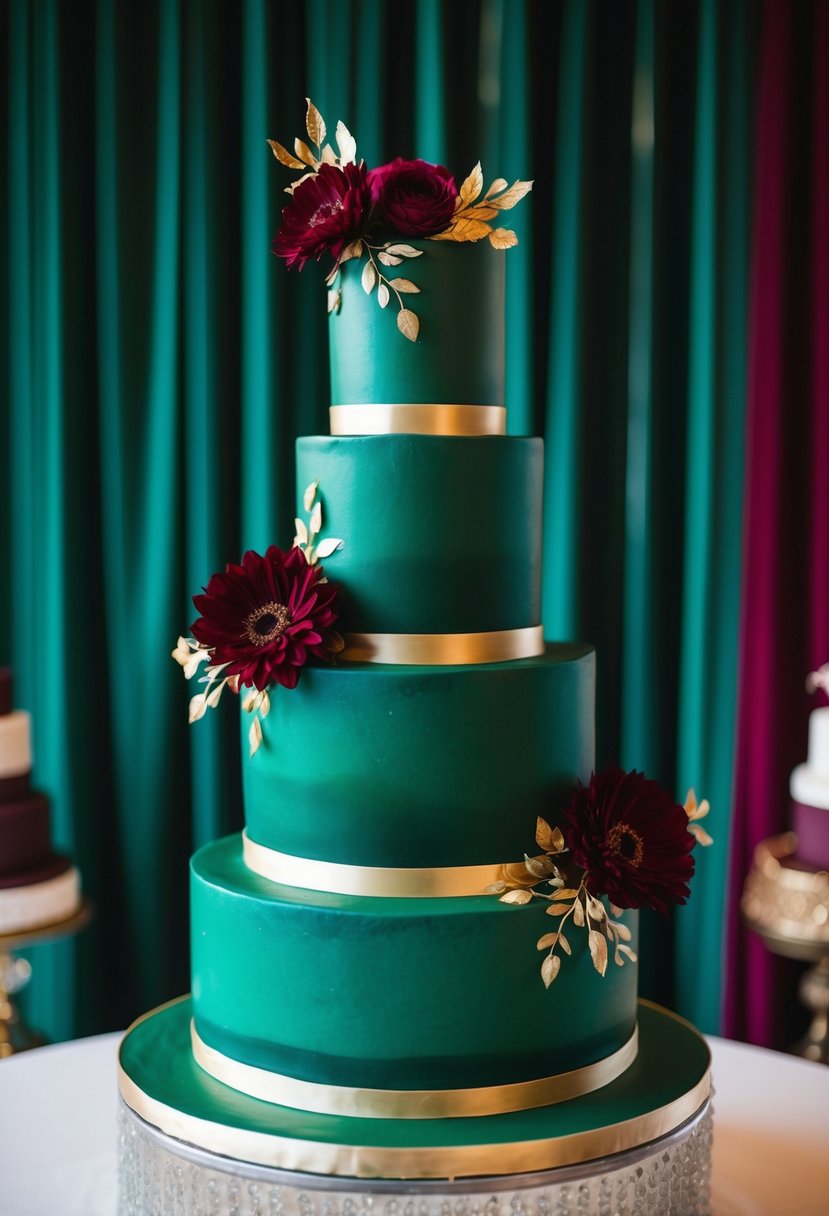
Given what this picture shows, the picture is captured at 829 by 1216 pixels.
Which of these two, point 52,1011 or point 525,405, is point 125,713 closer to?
point 52,1011

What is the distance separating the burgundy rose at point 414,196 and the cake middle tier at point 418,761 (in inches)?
17.5

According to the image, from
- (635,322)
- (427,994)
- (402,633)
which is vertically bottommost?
(427,994)

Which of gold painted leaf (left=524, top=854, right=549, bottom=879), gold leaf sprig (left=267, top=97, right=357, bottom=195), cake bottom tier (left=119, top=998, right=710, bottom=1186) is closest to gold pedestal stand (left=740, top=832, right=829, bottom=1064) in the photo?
cake bottom tier (left=119, top=998, right=710, bottom=1186)

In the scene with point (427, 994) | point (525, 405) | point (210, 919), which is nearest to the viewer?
point (427, 994)

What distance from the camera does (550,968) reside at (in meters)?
1.31

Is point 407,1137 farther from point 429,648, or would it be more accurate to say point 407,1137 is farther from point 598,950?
point 429,648

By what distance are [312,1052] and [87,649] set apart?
166 cm

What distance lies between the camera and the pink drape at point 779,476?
8.95 feet

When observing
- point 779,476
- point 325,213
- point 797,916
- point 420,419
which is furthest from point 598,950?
point 779,476

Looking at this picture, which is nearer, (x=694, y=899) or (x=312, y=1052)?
(x=312, y=1052)

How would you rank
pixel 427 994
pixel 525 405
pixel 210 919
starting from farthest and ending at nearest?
pixel 525 405, pixel 210 919, pixel 427 994

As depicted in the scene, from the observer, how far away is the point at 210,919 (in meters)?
1.40

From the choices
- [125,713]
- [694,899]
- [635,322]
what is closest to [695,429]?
[635,322]

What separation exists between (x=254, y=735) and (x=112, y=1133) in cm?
58
